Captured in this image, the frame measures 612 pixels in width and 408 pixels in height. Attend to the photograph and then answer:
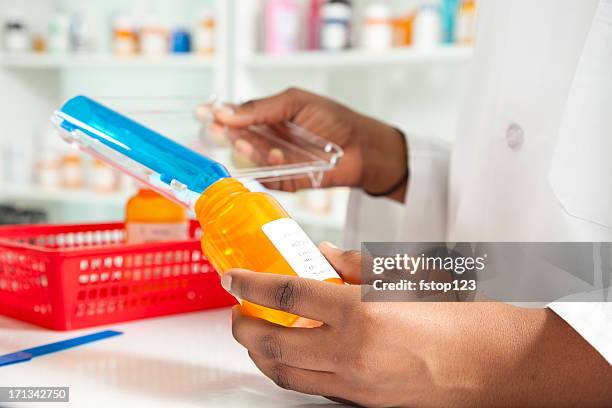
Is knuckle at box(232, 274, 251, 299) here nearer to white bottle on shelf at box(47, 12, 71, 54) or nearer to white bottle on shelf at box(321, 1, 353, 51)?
white bottle on shelf at box(321, 1, 353, 51)

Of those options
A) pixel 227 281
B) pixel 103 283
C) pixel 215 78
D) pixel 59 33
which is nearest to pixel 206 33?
pixel 215 78

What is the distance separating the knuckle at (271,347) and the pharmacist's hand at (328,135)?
0.39 m

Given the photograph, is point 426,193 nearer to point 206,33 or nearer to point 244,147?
point 244,147

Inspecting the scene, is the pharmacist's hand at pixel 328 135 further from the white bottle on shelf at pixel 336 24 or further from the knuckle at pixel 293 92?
the white bottle on shelf at pixel 336 24

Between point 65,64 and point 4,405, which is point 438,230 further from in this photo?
point 65,64

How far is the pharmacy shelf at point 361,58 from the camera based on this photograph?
5.69ft

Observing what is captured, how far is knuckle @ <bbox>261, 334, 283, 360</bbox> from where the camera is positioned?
53cm

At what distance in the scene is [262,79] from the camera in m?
2.25

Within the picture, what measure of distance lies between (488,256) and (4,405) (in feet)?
1.60

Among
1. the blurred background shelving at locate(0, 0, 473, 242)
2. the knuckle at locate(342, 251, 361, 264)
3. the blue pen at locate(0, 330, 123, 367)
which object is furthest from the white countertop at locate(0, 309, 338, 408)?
the blurred background shelving at locate(0, 0, 473, 242)

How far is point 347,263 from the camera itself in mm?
607

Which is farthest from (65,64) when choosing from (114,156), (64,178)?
(114,156)

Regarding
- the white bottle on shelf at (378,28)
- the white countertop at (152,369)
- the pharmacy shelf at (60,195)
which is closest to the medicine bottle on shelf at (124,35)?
the pharmacy shelf at (60,195)

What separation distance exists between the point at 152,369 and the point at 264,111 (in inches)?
17.2
